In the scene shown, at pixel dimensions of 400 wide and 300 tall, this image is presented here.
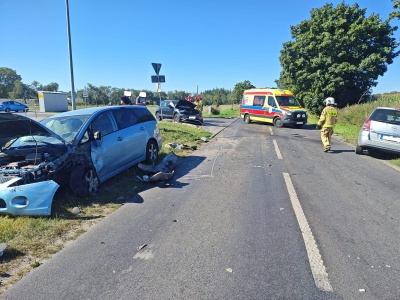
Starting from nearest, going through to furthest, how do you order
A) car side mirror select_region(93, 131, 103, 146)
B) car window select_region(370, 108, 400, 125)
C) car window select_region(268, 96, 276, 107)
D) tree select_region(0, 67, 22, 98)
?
car side mirror select_region(93, 131, 103, 146) → car window select_region(370, 108, 400, 125) → car window select_region(268, 96, 276, 107) → tree select_region(0, 67, 22, 98)

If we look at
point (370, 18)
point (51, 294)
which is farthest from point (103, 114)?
point (370, 18)

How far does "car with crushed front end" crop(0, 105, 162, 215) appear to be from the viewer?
4.38 meters

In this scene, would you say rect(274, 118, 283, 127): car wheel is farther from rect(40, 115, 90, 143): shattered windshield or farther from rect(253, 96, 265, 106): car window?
rect(40, 115, 90, 143): shattered windshield

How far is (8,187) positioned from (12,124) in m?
1.28

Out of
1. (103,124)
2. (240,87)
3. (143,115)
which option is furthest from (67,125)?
(240,87)

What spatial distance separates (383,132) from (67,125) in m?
9.27

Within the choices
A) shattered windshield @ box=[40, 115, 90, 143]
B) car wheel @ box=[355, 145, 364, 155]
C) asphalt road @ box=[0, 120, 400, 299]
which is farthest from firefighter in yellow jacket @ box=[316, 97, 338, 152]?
shattered windshield @ box=[40, 115, 90, 143]

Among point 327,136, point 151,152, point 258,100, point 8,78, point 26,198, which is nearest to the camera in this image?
point 26,198

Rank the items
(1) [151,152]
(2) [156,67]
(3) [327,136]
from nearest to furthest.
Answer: (1) [151,152] < (3) [327,136] < (2) [156,67]

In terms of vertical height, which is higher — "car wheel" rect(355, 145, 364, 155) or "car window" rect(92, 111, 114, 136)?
"car window" rect(92, 111, 114, 136)

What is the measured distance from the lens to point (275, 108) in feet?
64.7

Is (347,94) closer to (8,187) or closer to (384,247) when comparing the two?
(384,247)

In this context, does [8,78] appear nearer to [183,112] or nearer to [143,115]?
[183,112]

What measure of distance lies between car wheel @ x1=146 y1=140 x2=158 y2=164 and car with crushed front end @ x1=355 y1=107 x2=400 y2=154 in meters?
6.99
